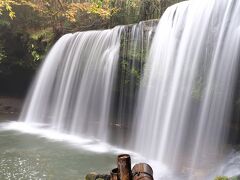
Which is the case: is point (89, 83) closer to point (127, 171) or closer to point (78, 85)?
point (78, 85)

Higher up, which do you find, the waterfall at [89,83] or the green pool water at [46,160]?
the waterfall at [89,83]

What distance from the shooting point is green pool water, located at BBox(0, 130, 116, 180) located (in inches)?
276

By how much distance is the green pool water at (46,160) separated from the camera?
7012 mm

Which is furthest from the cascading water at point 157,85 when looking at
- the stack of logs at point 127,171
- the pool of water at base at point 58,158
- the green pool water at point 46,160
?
the stack of logs at point 127,171

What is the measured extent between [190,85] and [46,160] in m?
3.70

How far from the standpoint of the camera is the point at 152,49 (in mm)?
9359

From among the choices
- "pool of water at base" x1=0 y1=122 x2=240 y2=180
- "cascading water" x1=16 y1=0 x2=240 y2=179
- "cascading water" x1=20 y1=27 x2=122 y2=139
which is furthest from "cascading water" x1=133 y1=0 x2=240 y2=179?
"cascading water" x1=20 y1=27 x2=122 y2=139

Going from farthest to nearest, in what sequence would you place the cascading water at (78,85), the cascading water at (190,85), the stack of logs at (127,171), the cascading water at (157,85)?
the cascading water at (78,85) → the cascading water at (157,85) → the cascading water at (190,85) → the stack of logs at (127,171)

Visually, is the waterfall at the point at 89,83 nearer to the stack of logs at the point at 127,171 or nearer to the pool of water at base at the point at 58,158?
the pool of water at base at the point at 58,158

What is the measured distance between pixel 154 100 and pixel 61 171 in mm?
2987

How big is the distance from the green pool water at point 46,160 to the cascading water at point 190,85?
144 cm

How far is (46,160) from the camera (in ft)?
26.1

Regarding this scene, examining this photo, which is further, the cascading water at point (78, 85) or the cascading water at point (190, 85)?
the cascading water at point (78, 85)

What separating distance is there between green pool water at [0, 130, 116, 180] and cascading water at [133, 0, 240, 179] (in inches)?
56.5
